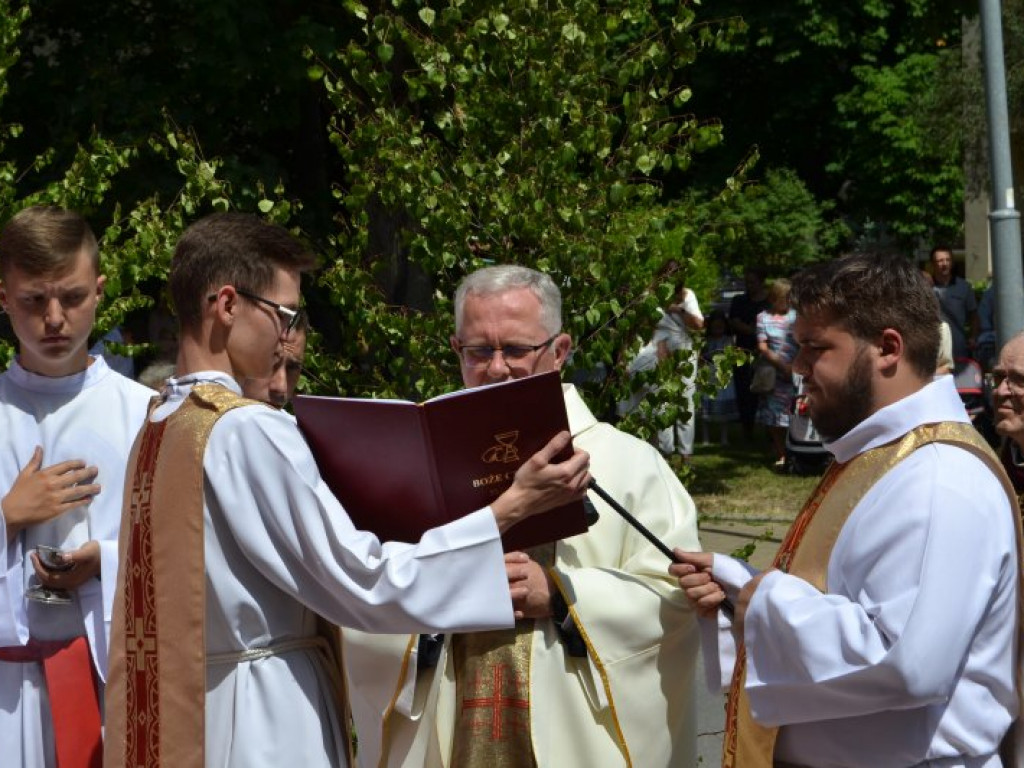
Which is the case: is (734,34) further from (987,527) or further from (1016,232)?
(1016,232)

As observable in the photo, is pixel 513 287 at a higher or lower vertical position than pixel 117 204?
lower

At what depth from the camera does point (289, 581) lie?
10.1 feet

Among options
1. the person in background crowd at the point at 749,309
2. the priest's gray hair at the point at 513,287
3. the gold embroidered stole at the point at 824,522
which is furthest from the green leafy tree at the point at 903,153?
the gold embroidered stole at the point at 824,522

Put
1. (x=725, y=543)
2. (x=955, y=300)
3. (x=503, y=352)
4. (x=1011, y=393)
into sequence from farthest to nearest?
(x=955, y=300) → (x=725, y=543) → (x=1011, y=393) → (x=503, y=352)

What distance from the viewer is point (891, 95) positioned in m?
25.1

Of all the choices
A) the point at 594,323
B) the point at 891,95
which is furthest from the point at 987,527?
the point at 891,95

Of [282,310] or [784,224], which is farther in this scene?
[784,224]

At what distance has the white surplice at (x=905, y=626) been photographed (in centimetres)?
287

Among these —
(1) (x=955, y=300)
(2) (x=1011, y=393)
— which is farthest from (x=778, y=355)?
(2) (x=1011, y=393)

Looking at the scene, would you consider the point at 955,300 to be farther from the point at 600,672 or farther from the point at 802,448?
the point at 600,672

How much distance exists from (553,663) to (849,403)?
106 cm

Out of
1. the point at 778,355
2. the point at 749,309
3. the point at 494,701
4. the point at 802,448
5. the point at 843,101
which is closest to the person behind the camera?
the point at 494,701

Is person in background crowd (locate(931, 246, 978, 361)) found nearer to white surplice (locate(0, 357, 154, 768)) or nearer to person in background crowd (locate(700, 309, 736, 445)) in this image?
person in background crowd (locate(700, 309, 736, 445))

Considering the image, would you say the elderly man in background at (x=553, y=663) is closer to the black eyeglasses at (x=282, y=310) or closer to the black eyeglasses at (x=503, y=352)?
the black eyeglasses at (x=503, y=352)
